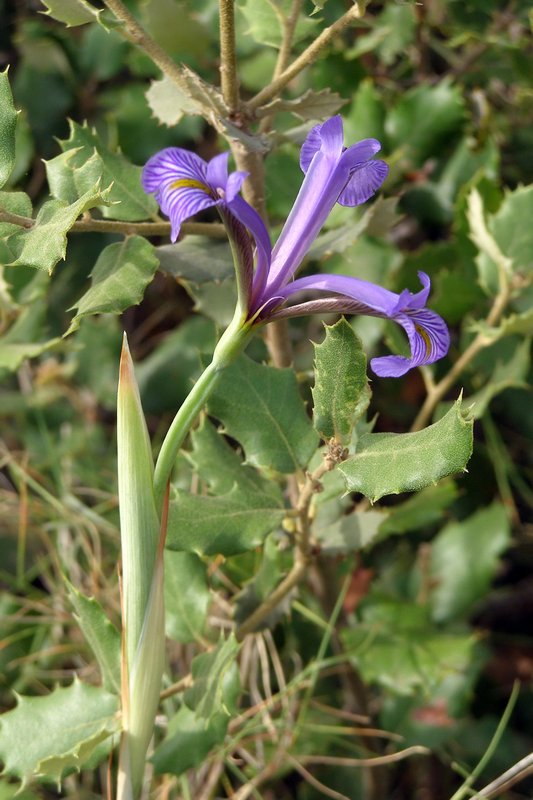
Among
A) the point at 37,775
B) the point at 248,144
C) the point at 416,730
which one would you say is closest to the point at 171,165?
the point at 248,144

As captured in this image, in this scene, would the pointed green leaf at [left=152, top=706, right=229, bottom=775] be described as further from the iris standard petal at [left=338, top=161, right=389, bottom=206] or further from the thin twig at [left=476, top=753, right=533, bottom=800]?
the iris standard petal at [left=338, top=161, right=389, bottom=206]

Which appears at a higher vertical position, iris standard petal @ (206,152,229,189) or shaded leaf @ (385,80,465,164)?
iris standard petal @ (206,152,229,189)

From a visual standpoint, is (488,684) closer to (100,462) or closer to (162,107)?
(100,462)

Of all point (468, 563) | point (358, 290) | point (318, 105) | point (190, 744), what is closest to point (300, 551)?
point (190, 744)

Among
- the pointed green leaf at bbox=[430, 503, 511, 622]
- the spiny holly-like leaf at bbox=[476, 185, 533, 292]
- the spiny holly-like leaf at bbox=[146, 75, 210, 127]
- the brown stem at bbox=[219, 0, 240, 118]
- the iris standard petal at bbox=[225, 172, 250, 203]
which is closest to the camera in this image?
the iris standard petal at bbox=[225, 172, 250, 203]

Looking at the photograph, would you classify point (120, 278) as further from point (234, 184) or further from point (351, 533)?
point (351, 533)

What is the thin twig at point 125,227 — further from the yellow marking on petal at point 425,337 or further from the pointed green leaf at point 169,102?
the yellow marking on petal at point 425,337

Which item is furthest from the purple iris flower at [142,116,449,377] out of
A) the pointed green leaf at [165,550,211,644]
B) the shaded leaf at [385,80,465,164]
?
the shaded leaf at [385,80,465,164]
